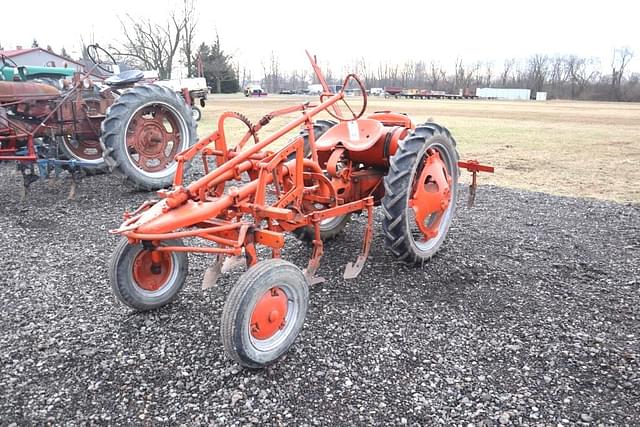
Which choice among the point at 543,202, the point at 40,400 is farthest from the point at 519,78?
the point at 40,400

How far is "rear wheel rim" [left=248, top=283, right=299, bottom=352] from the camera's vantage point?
9.55ft

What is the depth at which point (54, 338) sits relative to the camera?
334 cm

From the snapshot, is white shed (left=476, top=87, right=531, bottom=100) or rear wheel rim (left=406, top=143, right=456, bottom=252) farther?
white shed (left=476, top=87, right=531, bottom=100)

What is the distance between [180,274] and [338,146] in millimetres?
1864

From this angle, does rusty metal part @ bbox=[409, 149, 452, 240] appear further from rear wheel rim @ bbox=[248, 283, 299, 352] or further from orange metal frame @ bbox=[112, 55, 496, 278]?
rear wheel rim @ bbox=[248, 283, 299, 352]

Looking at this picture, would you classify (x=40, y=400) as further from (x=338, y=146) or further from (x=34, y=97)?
(x=34, y=97)

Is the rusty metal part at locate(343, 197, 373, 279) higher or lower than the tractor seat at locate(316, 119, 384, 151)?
lower

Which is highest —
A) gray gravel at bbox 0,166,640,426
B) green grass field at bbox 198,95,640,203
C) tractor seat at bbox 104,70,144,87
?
tractor seat at bbox 104,70,144,87

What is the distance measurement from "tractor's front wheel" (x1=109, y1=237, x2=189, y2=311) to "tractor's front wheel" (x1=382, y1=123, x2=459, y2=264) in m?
1.78

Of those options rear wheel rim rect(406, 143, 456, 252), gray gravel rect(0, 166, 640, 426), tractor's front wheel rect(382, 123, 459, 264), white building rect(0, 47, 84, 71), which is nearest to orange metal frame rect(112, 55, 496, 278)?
tractor's front wheel rect(382, 123, 459, 264)

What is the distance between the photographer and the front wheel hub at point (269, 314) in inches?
114

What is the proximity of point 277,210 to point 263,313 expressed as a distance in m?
0.71

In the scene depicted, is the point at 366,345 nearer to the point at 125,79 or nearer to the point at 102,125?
the point at 102,125

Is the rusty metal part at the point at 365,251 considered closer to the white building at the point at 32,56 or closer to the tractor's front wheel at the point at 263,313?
the tractor's front wheel at the point at 263,313
